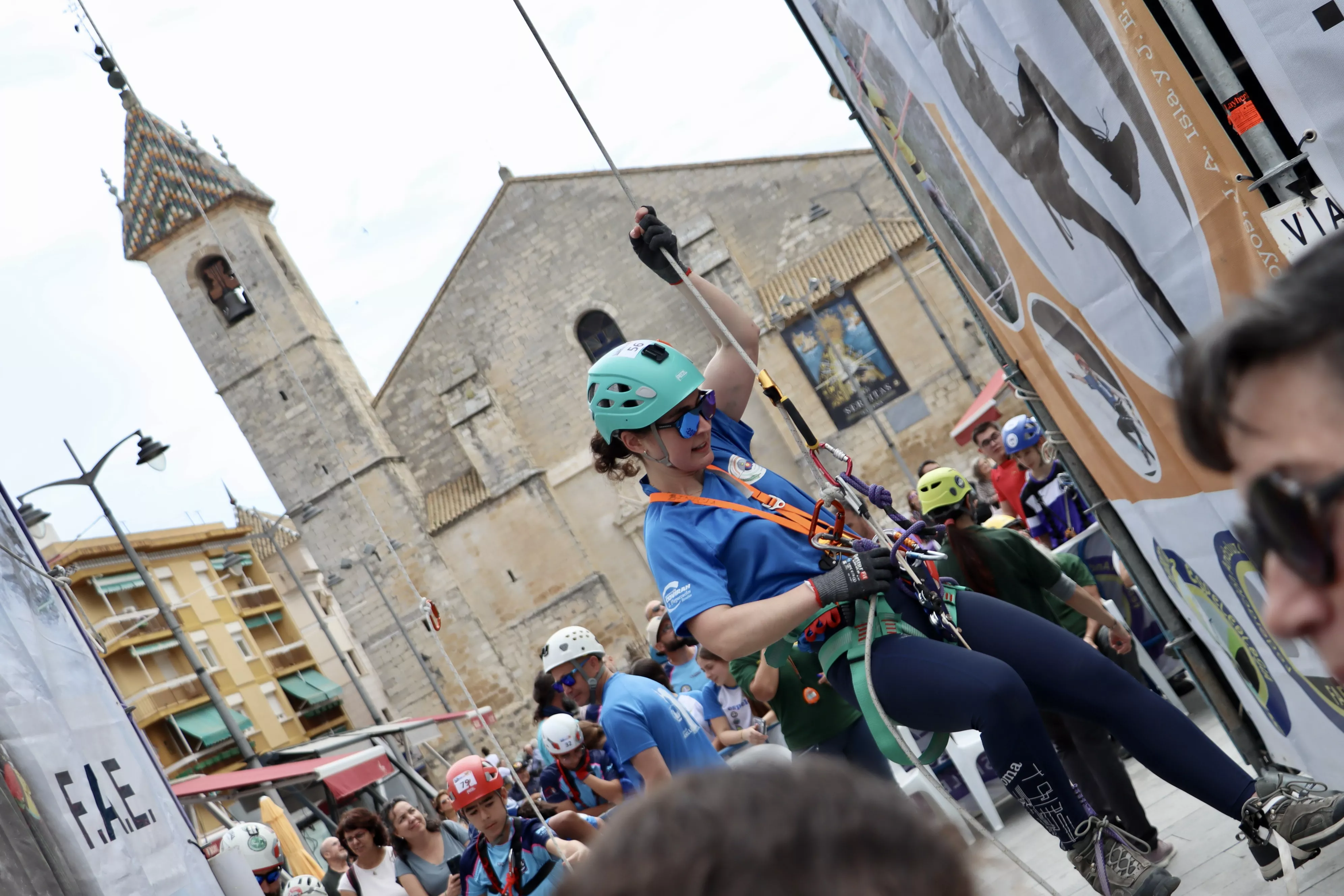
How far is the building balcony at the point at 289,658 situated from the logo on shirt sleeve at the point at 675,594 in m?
45.2

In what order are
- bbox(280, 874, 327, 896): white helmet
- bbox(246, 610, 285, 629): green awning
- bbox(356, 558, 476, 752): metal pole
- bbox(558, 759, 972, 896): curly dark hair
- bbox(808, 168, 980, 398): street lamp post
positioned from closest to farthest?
1. bbox(558, 759, 972, 896): curly dark hair
2. bbox(280, 874, 327, 896): white helmet
3. bbox(356, 558, 476, 752): metal pole
4. bbox(808, 168, 980, 398): street lamp post
5. bbox(246, 610, 285, 629): green awning

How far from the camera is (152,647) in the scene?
37812 mm

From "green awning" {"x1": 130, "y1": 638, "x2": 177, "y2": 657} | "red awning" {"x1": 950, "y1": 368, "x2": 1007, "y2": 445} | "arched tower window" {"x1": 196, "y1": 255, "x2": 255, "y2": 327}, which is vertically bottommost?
"red awning" {"x1": 950, "y1": 368, "x2": 1007, "y2": 445}

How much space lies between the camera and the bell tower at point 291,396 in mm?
30438

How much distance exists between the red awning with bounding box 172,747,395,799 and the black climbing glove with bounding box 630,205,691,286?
46.5 feet

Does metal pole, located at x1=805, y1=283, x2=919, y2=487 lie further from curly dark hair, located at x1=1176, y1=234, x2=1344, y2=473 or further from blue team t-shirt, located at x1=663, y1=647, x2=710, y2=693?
curly dark hair, located at x1=1176, y1=234, x2=1344, y2=473

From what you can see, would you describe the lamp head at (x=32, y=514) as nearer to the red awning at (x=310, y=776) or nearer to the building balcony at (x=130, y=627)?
the red awning at (x=310, y=776)

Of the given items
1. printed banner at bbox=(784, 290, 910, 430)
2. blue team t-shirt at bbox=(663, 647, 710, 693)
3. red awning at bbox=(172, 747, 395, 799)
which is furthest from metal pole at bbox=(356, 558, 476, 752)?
blue team t-shirt at bbox=(663, 647, 710, 693)

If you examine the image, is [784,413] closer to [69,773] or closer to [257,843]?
[69,773]

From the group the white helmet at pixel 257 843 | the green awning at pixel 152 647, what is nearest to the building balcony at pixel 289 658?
the green awning at pixel 152 647

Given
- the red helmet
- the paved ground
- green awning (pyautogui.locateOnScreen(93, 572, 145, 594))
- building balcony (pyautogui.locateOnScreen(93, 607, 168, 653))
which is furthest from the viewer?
green awning (pyautogui.locateOnScreen(93, 572, 145, 594))

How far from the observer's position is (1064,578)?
4574 millimetres

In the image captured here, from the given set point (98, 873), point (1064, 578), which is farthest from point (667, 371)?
point (98, 873)

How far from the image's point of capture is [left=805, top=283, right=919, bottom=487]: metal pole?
2986cm
